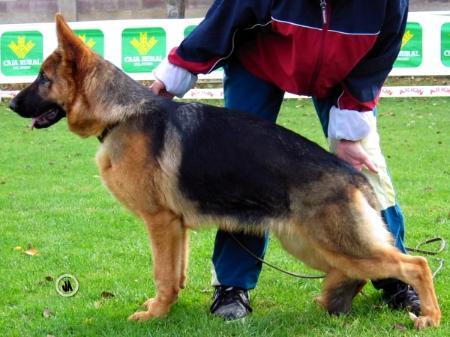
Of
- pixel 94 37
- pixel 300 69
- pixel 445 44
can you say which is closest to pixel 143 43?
pixel 94 37

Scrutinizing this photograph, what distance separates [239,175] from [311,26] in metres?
0.93

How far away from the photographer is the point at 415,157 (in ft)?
32.4

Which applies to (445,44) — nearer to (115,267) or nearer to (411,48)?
(411,48)

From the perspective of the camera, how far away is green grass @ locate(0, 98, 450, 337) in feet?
13.2

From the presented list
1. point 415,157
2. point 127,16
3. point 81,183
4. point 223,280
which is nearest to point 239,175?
point 223,280

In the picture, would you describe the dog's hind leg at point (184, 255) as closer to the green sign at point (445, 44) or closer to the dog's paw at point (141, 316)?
the dog's paw at point (141, 316)

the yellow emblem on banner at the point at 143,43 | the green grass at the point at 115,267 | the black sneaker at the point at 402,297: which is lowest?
the yellow emblem on banner at the point at 143,43

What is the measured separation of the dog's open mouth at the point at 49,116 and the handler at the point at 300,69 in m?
0.61

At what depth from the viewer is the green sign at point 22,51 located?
16.7 meters

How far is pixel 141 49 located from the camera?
16.8 meters

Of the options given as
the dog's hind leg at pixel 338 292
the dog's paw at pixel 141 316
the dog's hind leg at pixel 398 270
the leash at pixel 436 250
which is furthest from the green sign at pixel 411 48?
the dog's paw at pixel 141 316

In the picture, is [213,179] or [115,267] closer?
[213,179]

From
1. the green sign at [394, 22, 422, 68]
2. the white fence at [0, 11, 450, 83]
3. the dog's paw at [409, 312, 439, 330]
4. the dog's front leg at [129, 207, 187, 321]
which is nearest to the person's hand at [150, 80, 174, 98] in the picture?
the dog's front leg at [129, 207, 187, 321]

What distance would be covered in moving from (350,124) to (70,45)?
5.63 feet
